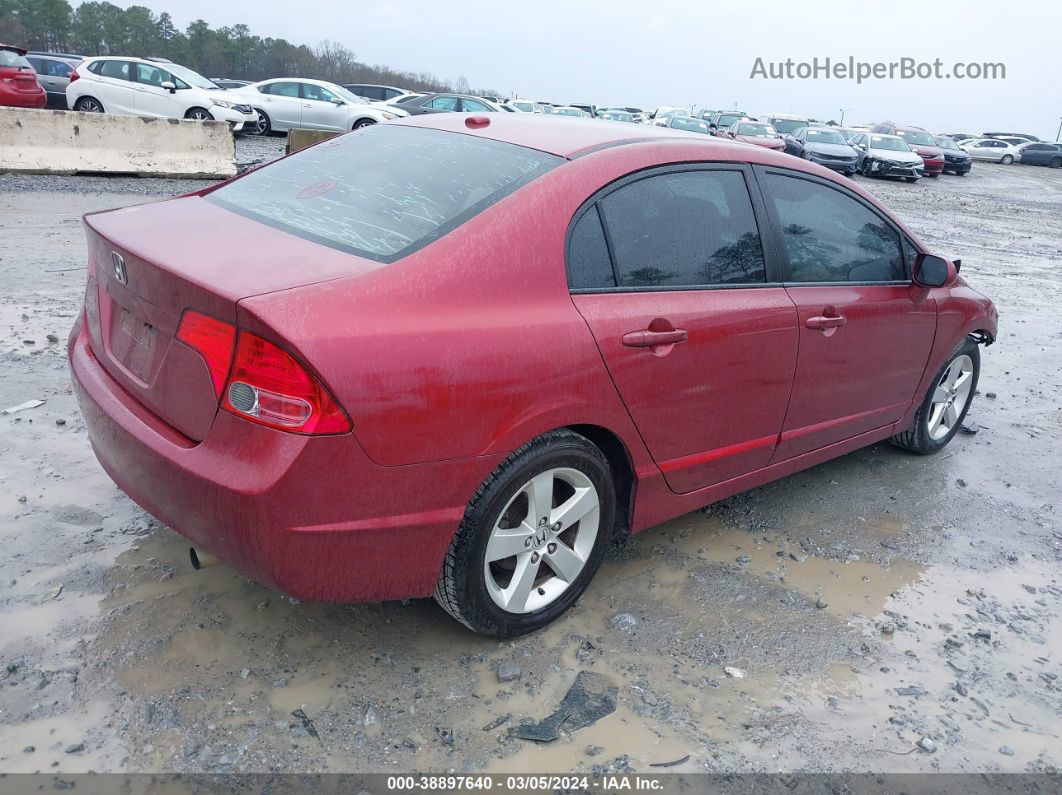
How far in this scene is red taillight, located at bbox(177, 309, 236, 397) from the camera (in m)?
2.25

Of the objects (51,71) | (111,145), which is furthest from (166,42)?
(111,145)

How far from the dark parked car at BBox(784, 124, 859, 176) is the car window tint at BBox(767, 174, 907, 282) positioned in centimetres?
2208

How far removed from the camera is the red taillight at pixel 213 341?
7.38 ft

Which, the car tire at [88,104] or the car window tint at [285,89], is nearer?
the car tire at [88,104]

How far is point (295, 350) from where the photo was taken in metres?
2.14

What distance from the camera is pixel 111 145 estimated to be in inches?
482

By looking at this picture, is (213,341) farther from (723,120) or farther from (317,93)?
(723,120)

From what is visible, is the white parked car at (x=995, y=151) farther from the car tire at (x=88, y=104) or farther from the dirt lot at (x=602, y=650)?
the dirt lot at (x=602, y=650)

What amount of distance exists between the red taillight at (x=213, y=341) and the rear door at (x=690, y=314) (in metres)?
1.07

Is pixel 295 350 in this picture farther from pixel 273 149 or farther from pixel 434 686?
pixel 273 149

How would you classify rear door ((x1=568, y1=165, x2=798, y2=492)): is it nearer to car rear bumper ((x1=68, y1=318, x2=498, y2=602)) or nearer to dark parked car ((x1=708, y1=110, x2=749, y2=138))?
car rear bumper ((x1=68, y1=318, x2=498, y2=602))

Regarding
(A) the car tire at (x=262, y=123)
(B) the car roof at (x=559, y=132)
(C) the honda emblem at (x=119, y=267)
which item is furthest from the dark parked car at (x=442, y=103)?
(C) the honda emblem at (x=119, y=267)

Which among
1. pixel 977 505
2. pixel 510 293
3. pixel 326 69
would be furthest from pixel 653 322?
pixel 326 69

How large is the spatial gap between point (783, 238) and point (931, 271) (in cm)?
106
